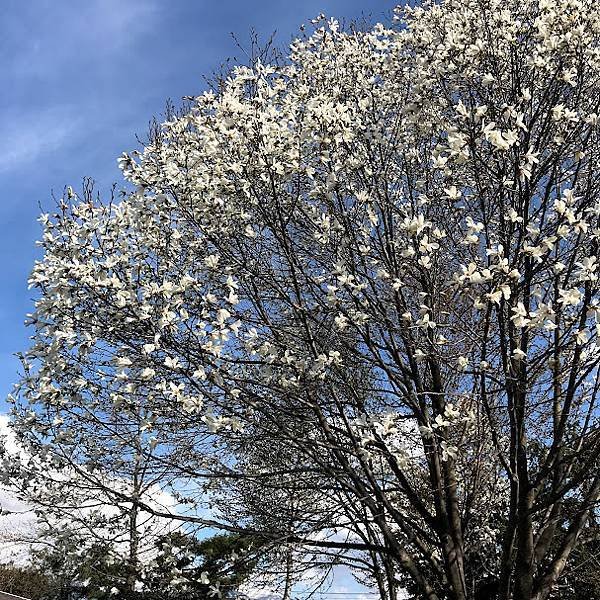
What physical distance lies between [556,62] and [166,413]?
15.9ft

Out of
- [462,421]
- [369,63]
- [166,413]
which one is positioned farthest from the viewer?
[369,63]

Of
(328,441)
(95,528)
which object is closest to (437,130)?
(328,441)

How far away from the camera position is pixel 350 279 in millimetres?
5109

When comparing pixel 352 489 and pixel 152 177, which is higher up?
pixel 152 177

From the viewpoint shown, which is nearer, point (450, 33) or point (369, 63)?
point (450, 33)

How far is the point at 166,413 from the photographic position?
527cm

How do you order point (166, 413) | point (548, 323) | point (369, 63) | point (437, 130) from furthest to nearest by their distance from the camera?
point (369, 63) → point (437, 130) → point (166, 413) → point (548, 323)

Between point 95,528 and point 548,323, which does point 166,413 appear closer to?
point 95,528

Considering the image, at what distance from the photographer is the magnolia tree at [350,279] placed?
17.5 ft

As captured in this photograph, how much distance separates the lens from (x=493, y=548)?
10.3 metres

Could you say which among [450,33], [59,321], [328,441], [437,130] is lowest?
[328,441]

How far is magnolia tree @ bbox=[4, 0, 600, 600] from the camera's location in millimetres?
5332

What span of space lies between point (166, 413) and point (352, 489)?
1.90 metres

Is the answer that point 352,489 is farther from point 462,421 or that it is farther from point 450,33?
point 450,33
